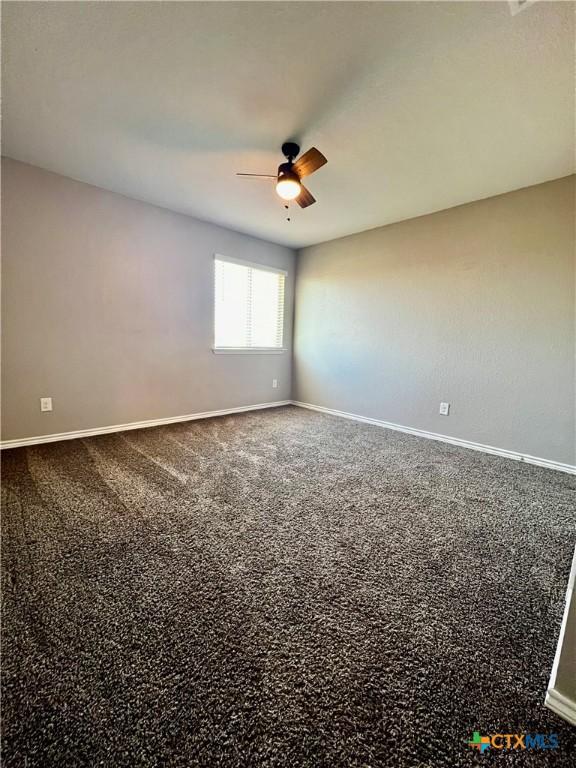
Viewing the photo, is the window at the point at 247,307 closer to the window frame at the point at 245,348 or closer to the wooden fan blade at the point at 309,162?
the window frame at the point at 245,348

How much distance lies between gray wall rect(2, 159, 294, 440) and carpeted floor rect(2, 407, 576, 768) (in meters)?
0.91

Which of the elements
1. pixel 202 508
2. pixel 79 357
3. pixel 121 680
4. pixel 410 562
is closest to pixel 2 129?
pixel 79 357

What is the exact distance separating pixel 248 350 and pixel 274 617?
340cm

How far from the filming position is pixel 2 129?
2082mm

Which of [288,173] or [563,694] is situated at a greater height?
[288,173]

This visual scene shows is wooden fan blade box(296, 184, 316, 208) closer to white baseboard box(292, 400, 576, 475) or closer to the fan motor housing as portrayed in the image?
the fan motor housing

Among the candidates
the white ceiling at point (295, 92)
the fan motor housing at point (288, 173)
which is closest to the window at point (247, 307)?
the white ceiling at point (295, 92)

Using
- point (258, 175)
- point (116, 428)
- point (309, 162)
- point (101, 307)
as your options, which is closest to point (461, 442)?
point (309, 162)

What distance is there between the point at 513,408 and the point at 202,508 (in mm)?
2849

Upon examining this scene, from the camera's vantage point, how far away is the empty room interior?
88cm

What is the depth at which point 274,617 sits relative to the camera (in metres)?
1.13

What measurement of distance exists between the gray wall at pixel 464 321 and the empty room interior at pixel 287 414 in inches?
0.9

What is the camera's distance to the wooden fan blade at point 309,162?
1896 millimetres

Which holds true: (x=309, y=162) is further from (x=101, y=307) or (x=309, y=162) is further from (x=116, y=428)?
(x=116, y=428)
